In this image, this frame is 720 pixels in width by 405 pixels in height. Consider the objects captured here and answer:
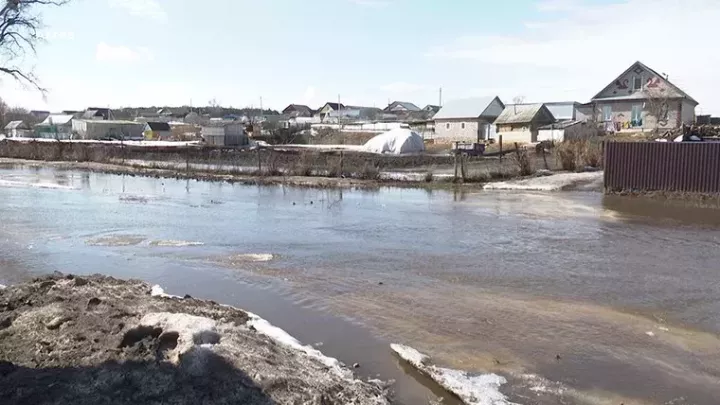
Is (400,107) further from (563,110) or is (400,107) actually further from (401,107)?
(563,110)

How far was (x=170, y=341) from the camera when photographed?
6.52 meters

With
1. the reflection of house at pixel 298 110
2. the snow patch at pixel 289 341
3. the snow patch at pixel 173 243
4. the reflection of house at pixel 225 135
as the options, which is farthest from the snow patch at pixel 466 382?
the reflection of house at pixel 298 110

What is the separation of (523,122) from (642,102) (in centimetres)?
1018

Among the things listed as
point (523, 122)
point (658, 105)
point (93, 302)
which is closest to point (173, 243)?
point (93, 302)

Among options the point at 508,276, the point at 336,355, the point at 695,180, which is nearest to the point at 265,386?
the point at 336,355

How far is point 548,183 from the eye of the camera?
27156mm

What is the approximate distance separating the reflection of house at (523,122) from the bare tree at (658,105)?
8280mm

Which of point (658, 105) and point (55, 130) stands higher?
point (658, 105)

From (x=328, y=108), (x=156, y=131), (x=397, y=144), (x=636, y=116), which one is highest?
(x=328, y=108)

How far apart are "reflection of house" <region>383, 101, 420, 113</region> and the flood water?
103 meters

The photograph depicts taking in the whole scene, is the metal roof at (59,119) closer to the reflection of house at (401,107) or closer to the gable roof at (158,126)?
the gable roof at (158,126)

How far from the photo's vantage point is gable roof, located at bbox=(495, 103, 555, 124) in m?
58.1

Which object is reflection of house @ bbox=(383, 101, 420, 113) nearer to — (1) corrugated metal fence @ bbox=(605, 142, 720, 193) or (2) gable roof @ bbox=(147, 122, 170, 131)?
(2) gable roof @ bbox=(147, 122, 170, 131)

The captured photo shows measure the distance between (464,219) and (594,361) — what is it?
1142cm
